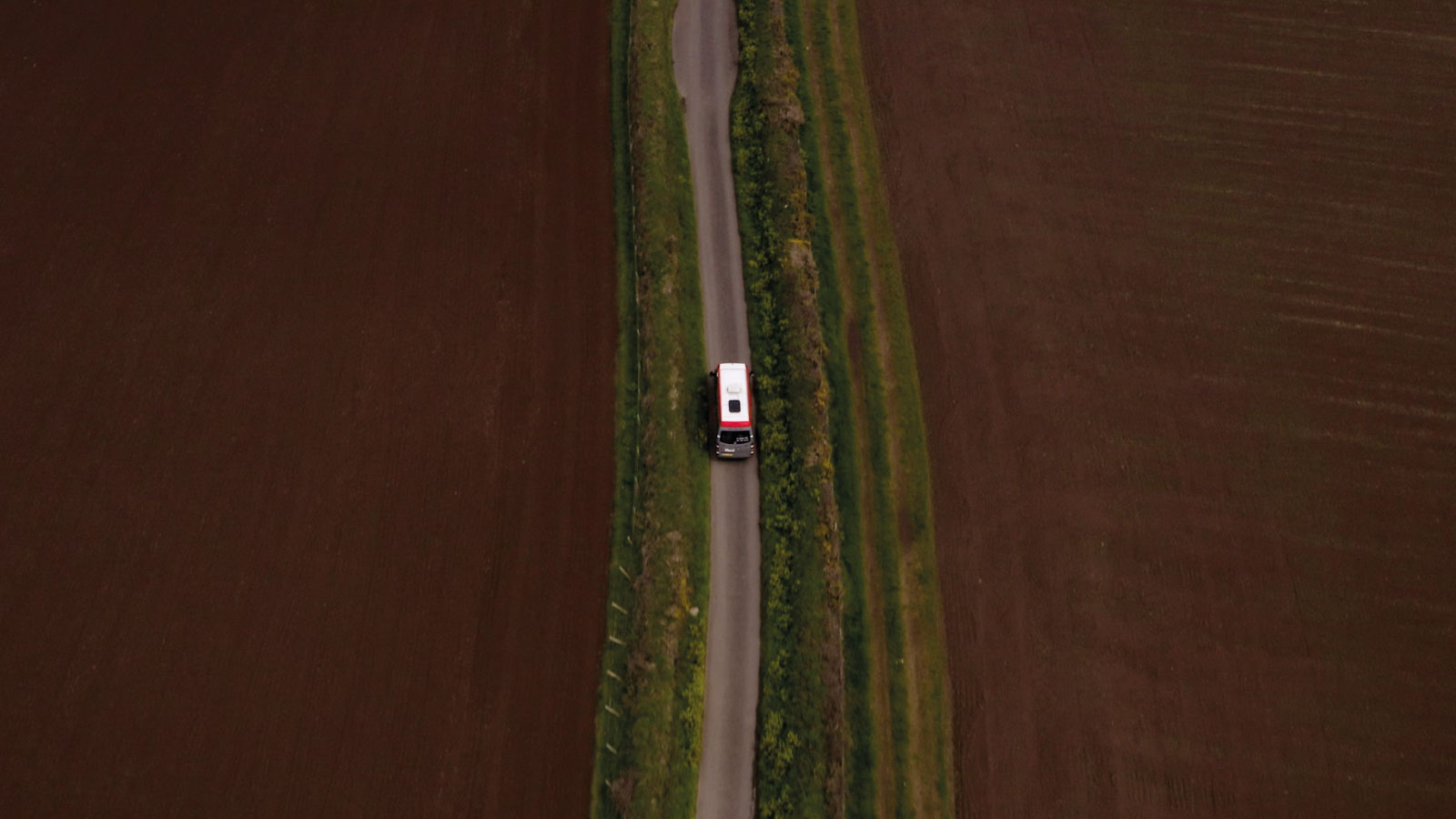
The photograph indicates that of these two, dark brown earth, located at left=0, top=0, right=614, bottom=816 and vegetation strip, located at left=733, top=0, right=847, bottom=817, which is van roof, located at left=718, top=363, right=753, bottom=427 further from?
dark brown earth, located at left=0, top=0, right=614, bottom=816

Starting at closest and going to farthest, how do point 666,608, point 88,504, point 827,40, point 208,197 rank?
1. point 666,608
2. point 88,504
3. point 208,197
4. point 827,40

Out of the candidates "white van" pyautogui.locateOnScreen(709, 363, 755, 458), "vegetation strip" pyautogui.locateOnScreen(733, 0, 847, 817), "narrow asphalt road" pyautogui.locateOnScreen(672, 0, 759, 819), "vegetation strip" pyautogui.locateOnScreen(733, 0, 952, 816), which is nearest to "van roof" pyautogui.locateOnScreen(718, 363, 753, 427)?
"white van" pyautogui.locateOnScreen(709, 363, 755, 458)

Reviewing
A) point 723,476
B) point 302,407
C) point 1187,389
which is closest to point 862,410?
point 723,476

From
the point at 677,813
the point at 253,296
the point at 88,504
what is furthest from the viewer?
the point at 253,296

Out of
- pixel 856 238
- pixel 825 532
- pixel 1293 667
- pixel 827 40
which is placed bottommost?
pixel 1293 667

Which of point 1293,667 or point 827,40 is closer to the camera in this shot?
point 1293,667

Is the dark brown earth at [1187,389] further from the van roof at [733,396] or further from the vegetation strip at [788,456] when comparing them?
the van roof at [733,396]

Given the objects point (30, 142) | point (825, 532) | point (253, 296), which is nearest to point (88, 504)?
point (253, 296)

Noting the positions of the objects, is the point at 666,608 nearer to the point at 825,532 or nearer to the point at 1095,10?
the point at 825,532
